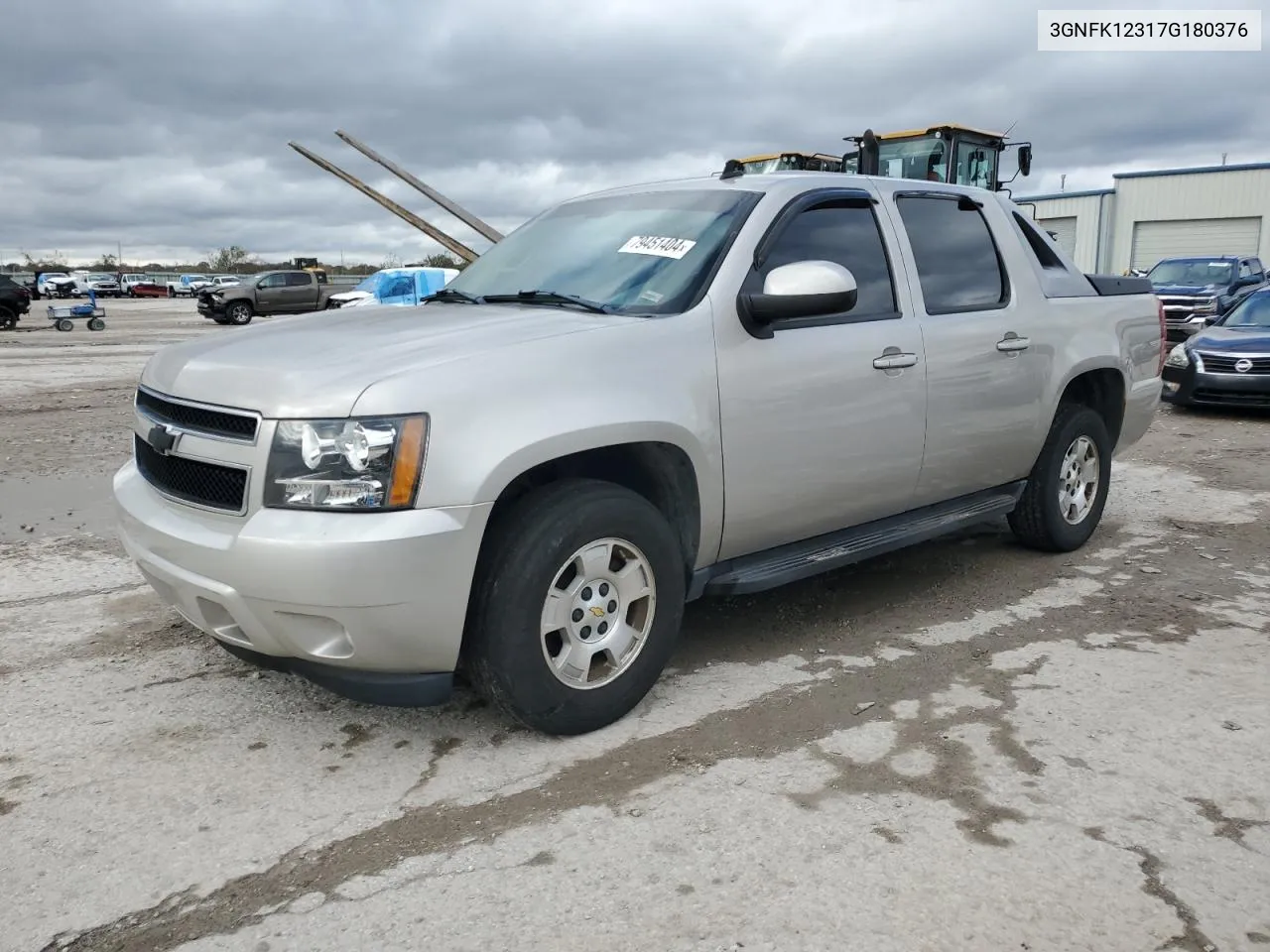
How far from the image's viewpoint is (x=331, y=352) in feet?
10.7

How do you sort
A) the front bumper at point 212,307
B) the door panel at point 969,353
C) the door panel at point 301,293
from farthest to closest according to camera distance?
1. the door panel at point 301,293
2. the front bumper at point 212,307
3. the door panel at point 969,353

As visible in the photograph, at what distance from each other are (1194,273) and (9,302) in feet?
89.4

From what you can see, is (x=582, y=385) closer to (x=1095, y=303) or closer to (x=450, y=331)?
(x=450, y=331)

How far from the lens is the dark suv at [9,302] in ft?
88.2

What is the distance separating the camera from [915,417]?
14.2ft

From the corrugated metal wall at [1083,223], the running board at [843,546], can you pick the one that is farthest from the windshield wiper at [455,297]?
the corrugated metal wall at [1083,223]

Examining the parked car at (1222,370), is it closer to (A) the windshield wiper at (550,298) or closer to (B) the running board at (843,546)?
(B) the running board at (843,546)

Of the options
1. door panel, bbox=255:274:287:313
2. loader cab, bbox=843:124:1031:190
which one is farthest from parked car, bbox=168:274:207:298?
loader cab, bbox=843:124:1031:190

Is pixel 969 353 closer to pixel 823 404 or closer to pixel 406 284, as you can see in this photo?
pixel 823 404

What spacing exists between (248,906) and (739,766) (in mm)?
1418

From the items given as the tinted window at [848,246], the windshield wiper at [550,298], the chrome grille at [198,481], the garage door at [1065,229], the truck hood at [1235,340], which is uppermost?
the garage door at [1065,229]

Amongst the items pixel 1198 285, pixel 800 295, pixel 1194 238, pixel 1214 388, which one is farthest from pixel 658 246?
pixel 1194 238

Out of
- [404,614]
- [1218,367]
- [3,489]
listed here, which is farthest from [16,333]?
[404,614]

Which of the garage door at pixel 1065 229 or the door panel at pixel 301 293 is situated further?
the garage door at pixel 1065 229
